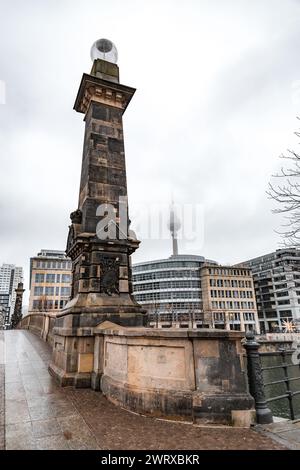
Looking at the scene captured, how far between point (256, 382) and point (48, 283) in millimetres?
83831

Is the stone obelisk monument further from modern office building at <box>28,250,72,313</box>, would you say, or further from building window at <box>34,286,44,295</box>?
building window at <box>34,286,44,295</box>

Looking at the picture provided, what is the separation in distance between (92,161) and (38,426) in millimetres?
7289

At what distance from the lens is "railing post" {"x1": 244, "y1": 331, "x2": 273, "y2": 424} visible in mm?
4164

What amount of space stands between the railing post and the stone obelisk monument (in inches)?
146

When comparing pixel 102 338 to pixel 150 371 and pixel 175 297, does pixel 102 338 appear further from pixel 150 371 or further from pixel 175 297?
pixel 175 297

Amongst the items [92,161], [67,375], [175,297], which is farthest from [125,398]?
[175,297]

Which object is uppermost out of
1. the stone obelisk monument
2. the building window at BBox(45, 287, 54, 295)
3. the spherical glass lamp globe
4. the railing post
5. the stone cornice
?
the spherical glass lamp globe

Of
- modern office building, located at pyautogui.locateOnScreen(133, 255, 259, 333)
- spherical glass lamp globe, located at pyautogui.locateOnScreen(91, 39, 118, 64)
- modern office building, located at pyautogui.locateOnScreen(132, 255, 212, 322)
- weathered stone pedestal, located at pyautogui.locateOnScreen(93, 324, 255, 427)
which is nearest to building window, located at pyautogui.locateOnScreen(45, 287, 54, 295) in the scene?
modern office building, located at pyautogui.locateOnScreen(132, 255, 212, 322)

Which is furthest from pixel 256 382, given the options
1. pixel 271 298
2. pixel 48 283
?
pixel 271 298

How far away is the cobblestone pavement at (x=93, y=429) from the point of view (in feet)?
11.1

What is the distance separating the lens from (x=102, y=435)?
11.9 ft

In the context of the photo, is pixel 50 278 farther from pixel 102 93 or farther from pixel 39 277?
pixel 102 93

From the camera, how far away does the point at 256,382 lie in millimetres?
4465

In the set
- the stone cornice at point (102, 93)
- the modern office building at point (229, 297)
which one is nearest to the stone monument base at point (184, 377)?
the stone cornice at point (102, 93)
